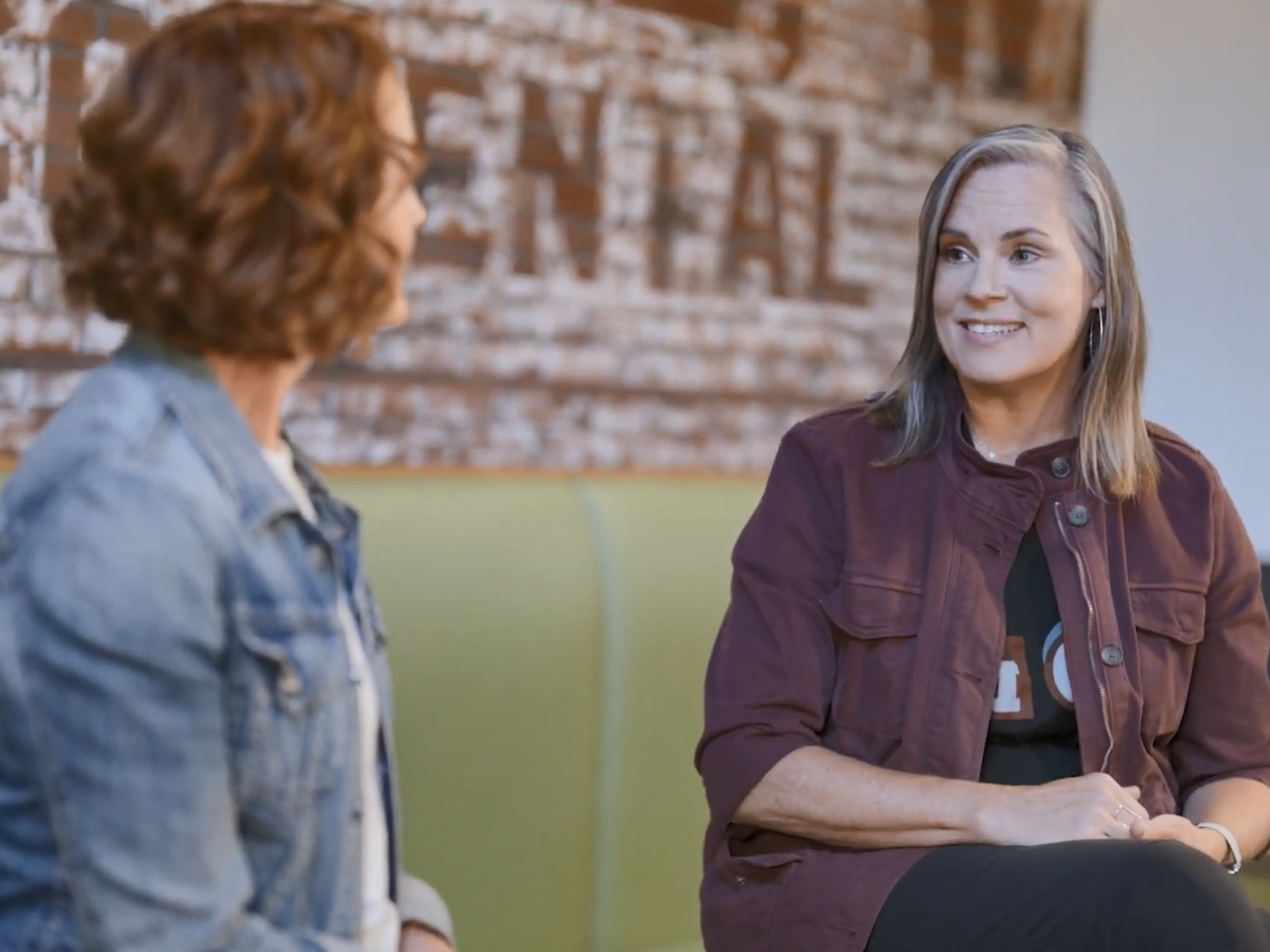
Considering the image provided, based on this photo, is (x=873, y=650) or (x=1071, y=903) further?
(x=873, y=650)

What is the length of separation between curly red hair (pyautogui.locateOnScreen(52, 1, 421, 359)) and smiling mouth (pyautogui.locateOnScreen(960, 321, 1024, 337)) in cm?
94

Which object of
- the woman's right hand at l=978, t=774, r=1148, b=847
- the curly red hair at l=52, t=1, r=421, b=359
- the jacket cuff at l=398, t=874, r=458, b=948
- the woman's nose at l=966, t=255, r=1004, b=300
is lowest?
the woman's right hand at l=978, t=774, r=1148, b=847

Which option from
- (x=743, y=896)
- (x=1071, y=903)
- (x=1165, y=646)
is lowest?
(x=743, y=896)

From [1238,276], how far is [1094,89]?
586mm

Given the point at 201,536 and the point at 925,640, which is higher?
the point at 201,536

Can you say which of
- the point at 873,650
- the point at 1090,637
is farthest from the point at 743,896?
the point at 1090,637

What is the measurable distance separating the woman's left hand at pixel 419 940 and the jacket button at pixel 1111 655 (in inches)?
32.7

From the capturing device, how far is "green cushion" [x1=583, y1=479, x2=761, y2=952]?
226 cm

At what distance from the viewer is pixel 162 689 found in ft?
3.28

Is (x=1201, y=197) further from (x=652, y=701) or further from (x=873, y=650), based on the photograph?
(x=873, y=650)

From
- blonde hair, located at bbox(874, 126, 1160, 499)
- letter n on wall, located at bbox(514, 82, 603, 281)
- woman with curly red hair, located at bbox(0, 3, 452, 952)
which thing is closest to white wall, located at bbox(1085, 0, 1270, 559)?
letter n on wall, located at bbox(514, 82, 603, 281)

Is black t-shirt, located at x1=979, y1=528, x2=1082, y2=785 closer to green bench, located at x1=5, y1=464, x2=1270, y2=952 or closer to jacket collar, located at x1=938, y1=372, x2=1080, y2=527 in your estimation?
jacket collar, located at x1=938, y1=372, x2=1080, y2=527

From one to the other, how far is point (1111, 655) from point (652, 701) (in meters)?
0.72

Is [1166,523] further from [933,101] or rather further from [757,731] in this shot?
[933,101]
